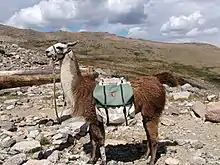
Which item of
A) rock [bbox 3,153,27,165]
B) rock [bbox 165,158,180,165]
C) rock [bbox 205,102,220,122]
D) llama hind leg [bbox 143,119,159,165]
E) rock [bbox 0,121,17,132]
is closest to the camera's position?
rock [bbox 3,153,27,165]

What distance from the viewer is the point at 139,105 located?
8.95 meters

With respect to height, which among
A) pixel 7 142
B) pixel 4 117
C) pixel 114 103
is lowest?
pixel 4 117

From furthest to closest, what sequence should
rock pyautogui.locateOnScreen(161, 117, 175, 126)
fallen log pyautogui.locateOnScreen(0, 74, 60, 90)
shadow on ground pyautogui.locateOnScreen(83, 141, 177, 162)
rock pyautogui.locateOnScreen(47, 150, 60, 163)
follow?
fallen log pyautogui.locateOnScreen(0, 74, 60, 90)
rock pyautogui.locateOnScreen(161, 117, 175, 126)
shadow on ground pyautogui.locateOnScreen(83, 141, 177, 162)
rock pyautogui.locateOnScreen(47, 150, 60, 163)

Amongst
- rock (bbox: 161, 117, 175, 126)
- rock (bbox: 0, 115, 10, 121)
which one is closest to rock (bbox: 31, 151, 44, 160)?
rock (bbox: 0, 115, 10, 121)

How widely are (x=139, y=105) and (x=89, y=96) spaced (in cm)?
112

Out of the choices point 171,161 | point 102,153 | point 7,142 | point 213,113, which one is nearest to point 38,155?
point 7,142

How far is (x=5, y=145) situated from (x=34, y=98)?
24.0 feet

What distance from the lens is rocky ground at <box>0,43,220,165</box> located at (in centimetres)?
910

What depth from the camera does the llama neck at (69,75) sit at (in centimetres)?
885

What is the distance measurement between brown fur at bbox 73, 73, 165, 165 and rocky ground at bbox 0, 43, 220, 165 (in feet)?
1.38

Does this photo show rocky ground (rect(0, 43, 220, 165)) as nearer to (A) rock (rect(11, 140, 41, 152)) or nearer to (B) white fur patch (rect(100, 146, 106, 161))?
(A) rock (rect(11, 140, 41, 152))

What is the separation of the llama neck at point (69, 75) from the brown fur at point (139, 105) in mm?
98

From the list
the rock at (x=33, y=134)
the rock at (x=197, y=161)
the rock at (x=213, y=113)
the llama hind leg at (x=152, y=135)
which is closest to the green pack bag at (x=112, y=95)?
the llama hind leg at (x=152, y=135)

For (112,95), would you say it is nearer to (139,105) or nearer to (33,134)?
(139,105)
